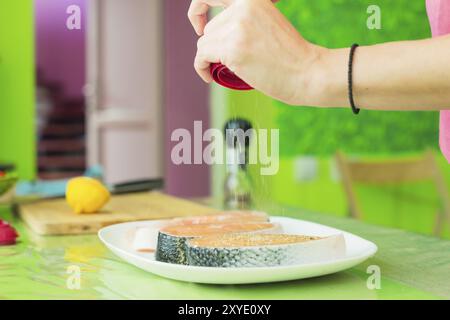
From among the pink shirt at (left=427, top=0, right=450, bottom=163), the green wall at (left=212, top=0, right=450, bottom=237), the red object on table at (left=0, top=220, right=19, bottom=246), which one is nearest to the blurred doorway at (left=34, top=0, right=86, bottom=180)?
the green wall at (left=212, top=0, right=450, bottom=237)

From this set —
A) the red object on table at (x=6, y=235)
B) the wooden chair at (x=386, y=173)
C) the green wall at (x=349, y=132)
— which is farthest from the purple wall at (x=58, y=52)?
the red object on table at (x=6, y=235)

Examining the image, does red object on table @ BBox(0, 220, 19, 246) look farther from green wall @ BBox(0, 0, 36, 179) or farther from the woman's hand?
green wall @ BBox(0, 0, 36, 179)

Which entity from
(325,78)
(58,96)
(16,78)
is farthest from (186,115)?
(58,96)

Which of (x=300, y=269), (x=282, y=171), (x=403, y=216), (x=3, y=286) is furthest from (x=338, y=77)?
(x=403, y=216)

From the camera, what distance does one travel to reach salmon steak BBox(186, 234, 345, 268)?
83cm

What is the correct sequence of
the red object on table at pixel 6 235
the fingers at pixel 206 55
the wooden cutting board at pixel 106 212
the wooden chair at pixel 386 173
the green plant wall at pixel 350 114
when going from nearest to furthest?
the fingers at pixel 206 55
the red object on table at pixel 6 235
the wooden cutting board at pixel 106 212
the wooden chair at pixel 386 173
the green plant wall at pixel 350 114

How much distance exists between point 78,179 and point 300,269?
2.45 feet

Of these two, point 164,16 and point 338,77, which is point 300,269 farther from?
point 164,16

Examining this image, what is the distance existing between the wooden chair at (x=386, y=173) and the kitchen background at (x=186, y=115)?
9cm

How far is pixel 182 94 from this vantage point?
16.0 feet

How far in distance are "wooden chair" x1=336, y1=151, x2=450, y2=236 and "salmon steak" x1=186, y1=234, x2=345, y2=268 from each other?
6.73 feet

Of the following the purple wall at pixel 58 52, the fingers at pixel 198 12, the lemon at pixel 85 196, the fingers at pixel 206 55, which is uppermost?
the purple wall at pixel 58 52

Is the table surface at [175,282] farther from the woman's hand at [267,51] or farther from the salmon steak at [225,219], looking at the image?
the woman's hand at [267,51]

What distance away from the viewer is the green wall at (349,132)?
3430 millimetres
